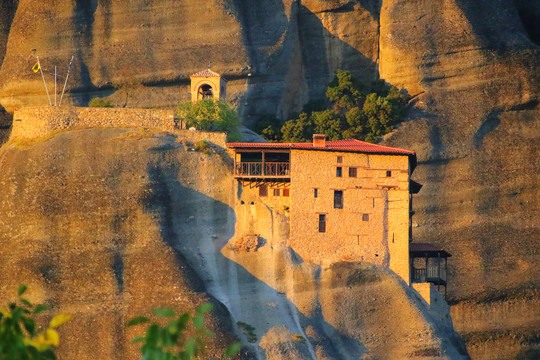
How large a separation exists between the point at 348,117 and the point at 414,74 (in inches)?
261

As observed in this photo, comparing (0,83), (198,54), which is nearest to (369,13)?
(198,54)

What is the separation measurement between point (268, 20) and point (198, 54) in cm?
657

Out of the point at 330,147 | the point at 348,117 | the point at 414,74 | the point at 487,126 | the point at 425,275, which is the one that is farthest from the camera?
the point at 414,74

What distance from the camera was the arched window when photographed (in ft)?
229

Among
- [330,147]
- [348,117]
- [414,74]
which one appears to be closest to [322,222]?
[330,147]

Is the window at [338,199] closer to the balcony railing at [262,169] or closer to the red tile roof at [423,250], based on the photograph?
the balcony railing at [262,169]

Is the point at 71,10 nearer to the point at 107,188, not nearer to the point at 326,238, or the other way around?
the point at 107,188

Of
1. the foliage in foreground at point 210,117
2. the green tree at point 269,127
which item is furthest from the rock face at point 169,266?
the green tree at point 269,127

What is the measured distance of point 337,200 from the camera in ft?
195

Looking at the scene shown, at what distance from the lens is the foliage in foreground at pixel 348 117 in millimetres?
77125

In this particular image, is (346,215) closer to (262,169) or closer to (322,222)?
(322,222)

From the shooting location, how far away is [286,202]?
196 feet

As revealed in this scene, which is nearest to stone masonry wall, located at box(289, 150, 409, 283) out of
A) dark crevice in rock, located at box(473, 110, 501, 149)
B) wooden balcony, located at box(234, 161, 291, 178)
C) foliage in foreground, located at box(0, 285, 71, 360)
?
wooden balcony, located at box(234, 161, 291, 178)

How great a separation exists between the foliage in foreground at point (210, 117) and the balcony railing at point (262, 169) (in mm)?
5552
